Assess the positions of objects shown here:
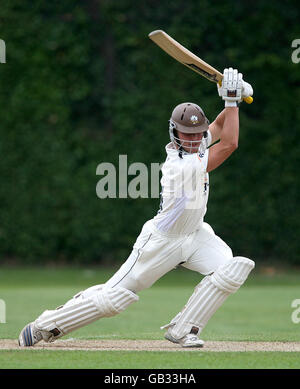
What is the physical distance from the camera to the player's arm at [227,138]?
646 centimetres

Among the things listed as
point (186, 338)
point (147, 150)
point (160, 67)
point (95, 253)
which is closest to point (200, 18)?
point (160, 67)

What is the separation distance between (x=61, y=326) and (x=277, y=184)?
10.6m

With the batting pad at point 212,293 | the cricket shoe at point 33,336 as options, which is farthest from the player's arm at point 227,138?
the cricket shoe at point 33,336

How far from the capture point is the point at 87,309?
647cm

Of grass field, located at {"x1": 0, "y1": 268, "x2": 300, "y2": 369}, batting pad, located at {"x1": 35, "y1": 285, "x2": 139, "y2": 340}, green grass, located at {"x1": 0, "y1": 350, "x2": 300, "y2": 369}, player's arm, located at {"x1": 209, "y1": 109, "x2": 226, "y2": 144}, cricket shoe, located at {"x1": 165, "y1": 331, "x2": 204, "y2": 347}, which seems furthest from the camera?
player's arm, located at {"x1": 209, "y1": 109, "x2": 226, "y2": 144}

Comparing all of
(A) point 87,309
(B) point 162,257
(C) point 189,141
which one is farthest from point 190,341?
(C) point 189,141

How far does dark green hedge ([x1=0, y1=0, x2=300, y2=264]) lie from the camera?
16.2m

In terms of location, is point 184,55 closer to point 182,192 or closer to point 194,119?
point 194,119

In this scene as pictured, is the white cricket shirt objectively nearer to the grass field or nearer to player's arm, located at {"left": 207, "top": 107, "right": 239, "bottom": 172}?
player's arm, located at {"left": 207, "top": 107, "right": 239, "bottom": 172}

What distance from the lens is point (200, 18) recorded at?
53.6ft

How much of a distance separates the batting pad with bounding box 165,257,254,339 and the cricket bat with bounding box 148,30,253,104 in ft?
4.22

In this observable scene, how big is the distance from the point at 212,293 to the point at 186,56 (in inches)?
73.2

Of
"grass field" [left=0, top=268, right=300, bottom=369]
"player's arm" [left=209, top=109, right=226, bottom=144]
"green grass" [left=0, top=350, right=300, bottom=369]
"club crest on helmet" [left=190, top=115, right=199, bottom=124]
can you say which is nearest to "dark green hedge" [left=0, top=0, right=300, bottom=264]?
"grass field" [left=0, top=268, right=300, bottom=369]

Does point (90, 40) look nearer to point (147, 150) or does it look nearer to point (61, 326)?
point (147, 150)
